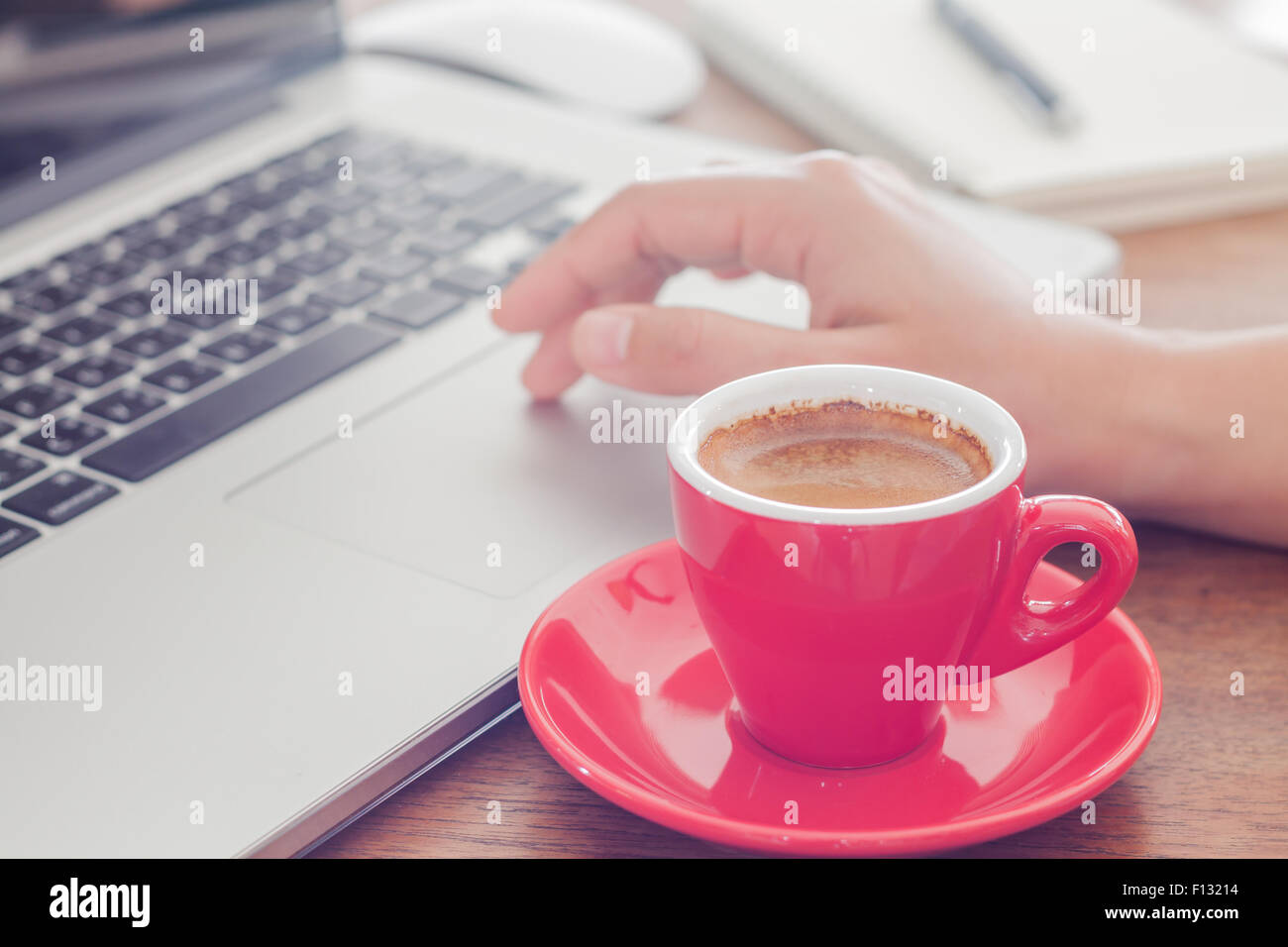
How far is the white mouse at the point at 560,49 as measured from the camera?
1164mm

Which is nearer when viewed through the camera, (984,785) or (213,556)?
(984,785)

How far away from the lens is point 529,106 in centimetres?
106

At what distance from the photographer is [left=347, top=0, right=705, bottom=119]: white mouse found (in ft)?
3.82

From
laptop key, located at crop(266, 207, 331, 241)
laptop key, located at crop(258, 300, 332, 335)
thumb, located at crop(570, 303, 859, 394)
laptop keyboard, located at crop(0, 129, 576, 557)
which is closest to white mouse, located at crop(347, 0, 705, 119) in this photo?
laptop keyboard, located at crop(0, 129, 576, 557)

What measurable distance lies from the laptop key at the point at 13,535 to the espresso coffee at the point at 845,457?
1.08ft

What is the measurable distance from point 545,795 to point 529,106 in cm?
74

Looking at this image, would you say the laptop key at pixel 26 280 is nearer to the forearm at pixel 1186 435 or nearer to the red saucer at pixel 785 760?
the red saucer at pixel 785 760

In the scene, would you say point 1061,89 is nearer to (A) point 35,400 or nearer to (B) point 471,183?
(B) point 471,183

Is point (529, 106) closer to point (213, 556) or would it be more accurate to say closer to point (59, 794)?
point (213, 556)

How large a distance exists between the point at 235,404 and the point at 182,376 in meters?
0.05

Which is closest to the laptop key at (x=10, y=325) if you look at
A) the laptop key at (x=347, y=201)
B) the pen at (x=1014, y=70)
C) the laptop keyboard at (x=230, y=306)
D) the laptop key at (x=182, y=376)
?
the laptop keyboard at (x=230, y=306)

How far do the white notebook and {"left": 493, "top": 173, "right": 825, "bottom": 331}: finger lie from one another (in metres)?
0.32
